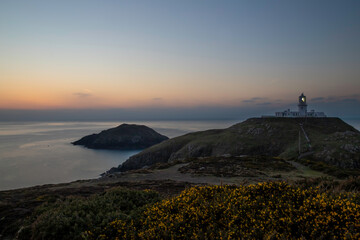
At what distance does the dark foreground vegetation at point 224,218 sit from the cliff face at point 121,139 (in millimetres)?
143325

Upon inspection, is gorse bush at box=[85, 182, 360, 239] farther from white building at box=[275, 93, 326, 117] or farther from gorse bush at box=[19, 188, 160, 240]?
white building at box=[275, 93, 326, 117]

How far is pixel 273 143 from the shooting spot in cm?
6644

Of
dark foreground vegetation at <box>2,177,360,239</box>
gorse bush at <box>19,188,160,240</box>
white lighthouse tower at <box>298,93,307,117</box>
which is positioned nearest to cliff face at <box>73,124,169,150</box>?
white lighthouse tower at <box>298,93,307,117</box>

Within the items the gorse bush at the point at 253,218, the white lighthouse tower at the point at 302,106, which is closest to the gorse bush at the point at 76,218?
the gorse bush at the point at 253,218

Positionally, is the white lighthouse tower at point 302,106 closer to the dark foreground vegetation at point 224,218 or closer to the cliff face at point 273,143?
the cliff face at point 273,143

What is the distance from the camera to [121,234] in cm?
644

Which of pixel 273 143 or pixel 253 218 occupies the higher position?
pixel 253 218

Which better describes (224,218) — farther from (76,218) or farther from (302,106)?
(302,106)

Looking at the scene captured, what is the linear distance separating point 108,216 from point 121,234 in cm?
120

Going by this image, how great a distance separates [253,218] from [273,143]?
224ft

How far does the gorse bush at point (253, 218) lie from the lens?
4.95 m

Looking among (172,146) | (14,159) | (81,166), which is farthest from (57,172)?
(172,146)

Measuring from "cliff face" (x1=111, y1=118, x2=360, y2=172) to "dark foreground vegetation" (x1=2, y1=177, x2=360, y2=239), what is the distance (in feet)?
153

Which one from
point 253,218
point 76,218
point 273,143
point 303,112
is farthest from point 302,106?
point 76,218
